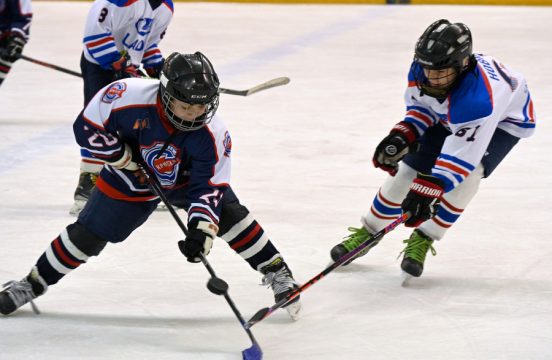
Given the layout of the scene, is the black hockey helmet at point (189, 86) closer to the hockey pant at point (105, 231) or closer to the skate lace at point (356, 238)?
the hockey pant at point (105, 231)

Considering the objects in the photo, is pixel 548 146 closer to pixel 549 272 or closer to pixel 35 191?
pixel 549 272

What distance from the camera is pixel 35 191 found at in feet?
14.6

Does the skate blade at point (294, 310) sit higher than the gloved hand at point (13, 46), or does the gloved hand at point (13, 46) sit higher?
the skate blade at point (294, 310)

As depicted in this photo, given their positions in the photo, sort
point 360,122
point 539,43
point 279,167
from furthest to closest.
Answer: point 539,43
point 360,122
point 279,167

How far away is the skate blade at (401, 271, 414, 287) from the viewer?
345cm

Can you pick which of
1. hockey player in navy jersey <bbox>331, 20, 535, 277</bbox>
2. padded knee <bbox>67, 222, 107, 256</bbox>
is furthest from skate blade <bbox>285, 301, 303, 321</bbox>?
padded knee <bbox>67, 222, 107, 256</bbox>

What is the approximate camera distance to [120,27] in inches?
169

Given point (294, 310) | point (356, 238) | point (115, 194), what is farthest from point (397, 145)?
point (115, 194)

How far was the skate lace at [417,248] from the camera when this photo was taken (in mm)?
3465

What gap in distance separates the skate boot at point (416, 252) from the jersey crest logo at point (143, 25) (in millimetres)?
1513

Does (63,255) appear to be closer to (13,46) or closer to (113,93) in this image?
(113,93)

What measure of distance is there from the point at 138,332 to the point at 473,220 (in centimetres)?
162

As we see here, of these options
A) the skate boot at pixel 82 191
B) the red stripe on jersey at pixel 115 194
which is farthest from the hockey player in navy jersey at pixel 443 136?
the skate boot at pixel 82 191

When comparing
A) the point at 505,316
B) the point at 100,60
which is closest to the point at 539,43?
the point at 100,60
